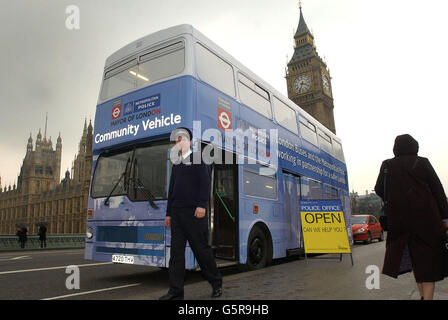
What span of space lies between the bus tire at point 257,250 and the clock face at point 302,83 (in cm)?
8843

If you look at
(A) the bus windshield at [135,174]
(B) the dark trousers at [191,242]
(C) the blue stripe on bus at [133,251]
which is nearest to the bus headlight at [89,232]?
(C) the blue stripe on bus at [133,251]

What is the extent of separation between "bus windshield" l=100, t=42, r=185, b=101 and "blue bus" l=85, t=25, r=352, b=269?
0.02m

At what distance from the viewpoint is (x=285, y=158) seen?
8297 millimetres

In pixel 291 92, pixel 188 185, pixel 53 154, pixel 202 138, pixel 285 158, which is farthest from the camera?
pixel 53 154

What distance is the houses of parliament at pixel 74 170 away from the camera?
83.8 m

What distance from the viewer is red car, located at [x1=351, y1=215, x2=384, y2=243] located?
51.7ft

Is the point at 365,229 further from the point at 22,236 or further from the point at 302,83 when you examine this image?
the point at 302,83

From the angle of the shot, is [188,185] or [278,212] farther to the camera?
[278,212]

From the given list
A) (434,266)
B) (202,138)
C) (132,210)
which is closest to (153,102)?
(202,138)

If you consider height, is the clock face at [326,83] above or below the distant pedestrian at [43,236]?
above

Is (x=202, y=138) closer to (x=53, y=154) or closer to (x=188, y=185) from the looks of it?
(x=188, y=185)

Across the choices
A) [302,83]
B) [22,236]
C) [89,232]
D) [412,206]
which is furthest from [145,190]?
[302,83]
